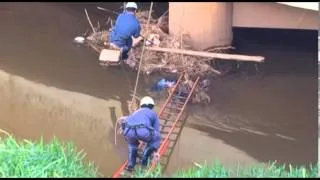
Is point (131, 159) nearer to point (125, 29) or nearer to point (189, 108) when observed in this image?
point (189, 108)

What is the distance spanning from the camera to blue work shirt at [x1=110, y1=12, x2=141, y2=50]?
444 inches

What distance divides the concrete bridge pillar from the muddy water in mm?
792

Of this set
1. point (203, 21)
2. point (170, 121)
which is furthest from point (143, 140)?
point (203, 21)

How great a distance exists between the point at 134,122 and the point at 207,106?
2737mm

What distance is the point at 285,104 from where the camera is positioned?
10.6 metres

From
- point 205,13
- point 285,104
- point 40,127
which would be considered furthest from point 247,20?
point 40,127

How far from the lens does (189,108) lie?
415 inches

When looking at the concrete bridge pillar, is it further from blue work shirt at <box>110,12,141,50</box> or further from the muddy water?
blue work shirt at <box>110,12,141,50</box>

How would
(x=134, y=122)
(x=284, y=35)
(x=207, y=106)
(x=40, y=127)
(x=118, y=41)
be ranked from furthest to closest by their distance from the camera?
(x=284, y=35), (x=118, y=41), (x=207, y=106), (x=40, y=127), (x=134, y=122)

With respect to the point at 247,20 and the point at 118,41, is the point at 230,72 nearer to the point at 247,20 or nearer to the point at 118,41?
the point at 247,20

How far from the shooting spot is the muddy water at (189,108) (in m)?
9.29

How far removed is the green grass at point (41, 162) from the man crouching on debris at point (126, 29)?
396cm

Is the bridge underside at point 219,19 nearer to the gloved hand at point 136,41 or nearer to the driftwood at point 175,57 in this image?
the driftwood at point 175,57

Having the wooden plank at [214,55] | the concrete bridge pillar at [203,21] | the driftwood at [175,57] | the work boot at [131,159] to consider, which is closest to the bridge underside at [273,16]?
the concrete bridge pillar at [203,21]
